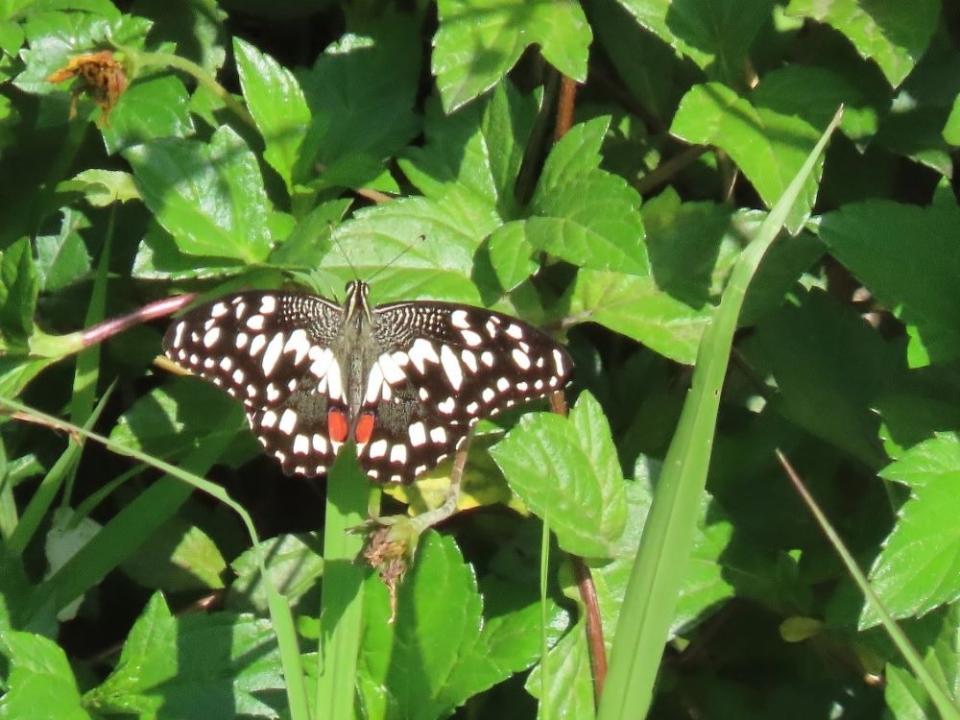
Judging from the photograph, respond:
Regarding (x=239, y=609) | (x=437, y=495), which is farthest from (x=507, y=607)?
(x=239, y=609)

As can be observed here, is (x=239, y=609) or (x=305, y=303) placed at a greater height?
(x=305, y=303)

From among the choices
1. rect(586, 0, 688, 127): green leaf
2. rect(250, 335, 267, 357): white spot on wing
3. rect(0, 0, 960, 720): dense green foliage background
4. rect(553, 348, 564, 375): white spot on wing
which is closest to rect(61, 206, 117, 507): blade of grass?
rect(0, 0, 960, 720): dense green foliage background

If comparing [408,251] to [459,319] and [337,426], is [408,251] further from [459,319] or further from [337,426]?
[337,426]

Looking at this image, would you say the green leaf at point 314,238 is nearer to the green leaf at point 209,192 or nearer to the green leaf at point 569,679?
the green leaf at point 209,192

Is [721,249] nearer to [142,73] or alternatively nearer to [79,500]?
[142,73]

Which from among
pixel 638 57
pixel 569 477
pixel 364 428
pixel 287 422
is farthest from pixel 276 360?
pixel 638 57

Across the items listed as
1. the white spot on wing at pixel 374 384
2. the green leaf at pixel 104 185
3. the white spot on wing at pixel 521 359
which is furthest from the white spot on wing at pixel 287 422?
the green leaf at pixel 104 185
